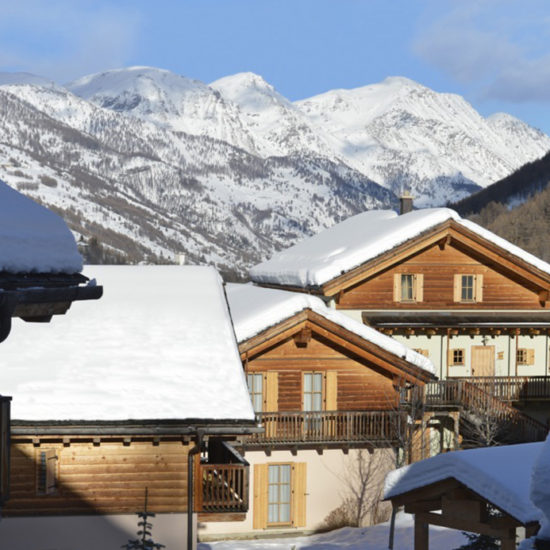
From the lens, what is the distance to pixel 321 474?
25.9 metres


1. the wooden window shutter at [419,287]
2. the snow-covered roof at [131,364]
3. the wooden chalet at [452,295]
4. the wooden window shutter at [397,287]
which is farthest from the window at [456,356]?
the snow-covered roof at [131,364]

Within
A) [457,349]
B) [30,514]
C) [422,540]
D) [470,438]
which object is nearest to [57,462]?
[30,514]

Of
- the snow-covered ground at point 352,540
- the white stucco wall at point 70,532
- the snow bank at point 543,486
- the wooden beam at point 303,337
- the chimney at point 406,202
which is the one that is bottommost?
the snow-covered ground at point 352,540

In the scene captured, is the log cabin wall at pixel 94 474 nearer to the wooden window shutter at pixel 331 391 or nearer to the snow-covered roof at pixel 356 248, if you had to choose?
the wooden window shutter at pixel 331 391

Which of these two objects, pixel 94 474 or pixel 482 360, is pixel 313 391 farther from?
pixel 94 474

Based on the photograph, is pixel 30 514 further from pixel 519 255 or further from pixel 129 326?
pixel 519 255

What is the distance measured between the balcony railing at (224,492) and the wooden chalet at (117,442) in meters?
0.02

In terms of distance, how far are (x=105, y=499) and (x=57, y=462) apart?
3.74 feet

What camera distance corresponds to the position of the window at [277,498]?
25.7 metres

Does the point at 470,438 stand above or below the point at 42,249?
below

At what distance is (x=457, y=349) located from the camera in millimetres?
33250

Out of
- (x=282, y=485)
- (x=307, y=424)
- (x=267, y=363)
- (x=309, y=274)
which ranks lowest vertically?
(x=282, y=485)

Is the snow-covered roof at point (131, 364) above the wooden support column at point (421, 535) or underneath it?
above

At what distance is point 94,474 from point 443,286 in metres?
19.1
